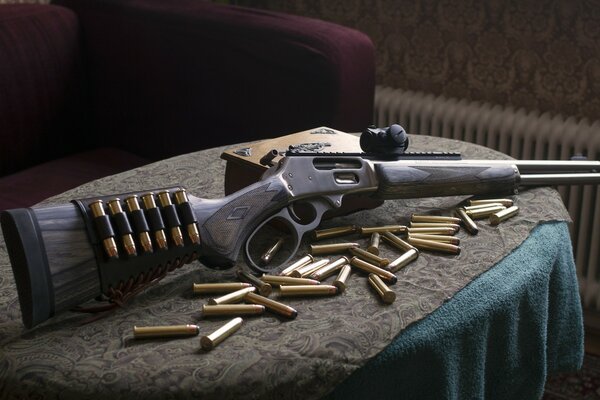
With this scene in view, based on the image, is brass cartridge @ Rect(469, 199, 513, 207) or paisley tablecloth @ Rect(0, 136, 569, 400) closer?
paisley tablecloth @ Rect(0, 136, 569, 400)

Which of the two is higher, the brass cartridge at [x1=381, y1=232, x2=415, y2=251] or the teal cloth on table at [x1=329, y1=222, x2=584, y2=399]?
the brass cartridge at [x1=381, y1=232, x2=415, y2=251]

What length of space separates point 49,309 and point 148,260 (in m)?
0.14

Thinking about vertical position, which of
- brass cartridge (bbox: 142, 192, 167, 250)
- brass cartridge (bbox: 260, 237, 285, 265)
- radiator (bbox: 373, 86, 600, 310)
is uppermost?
brass cartridge (bbox: 142, 192, 167, 250)

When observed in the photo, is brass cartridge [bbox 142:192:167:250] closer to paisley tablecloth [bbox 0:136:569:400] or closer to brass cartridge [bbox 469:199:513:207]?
paisley tablecloth [bbox 0:136:569:400]

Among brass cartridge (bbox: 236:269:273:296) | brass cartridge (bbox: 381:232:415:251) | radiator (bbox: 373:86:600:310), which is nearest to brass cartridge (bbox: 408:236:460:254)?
brass cartridge (bbox: 381:232:415:251)

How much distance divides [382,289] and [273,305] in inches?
6.2

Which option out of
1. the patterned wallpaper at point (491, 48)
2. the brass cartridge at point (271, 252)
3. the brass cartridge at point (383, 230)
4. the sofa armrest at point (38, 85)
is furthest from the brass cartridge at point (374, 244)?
the patterned wallpaper at point (491, 48)

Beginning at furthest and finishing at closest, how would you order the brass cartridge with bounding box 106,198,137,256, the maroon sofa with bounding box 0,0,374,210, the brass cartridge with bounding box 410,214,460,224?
the maroon sofa with bounding box 0,0,374,210
the brass cartridge with bounding box 410,214,460,224
the brass cartridge with bounding box 106,198,137,256

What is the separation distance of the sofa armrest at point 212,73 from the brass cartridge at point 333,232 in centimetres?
82

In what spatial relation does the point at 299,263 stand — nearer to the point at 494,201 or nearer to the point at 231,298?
the point at 231,298

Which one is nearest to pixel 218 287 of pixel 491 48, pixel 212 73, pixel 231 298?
pixel 231 298

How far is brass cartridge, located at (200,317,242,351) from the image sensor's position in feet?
3.32

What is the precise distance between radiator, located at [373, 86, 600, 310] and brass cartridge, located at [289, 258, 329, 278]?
4.56 ft

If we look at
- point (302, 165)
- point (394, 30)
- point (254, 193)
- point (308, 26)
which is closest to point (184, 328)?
point (254, 193)
